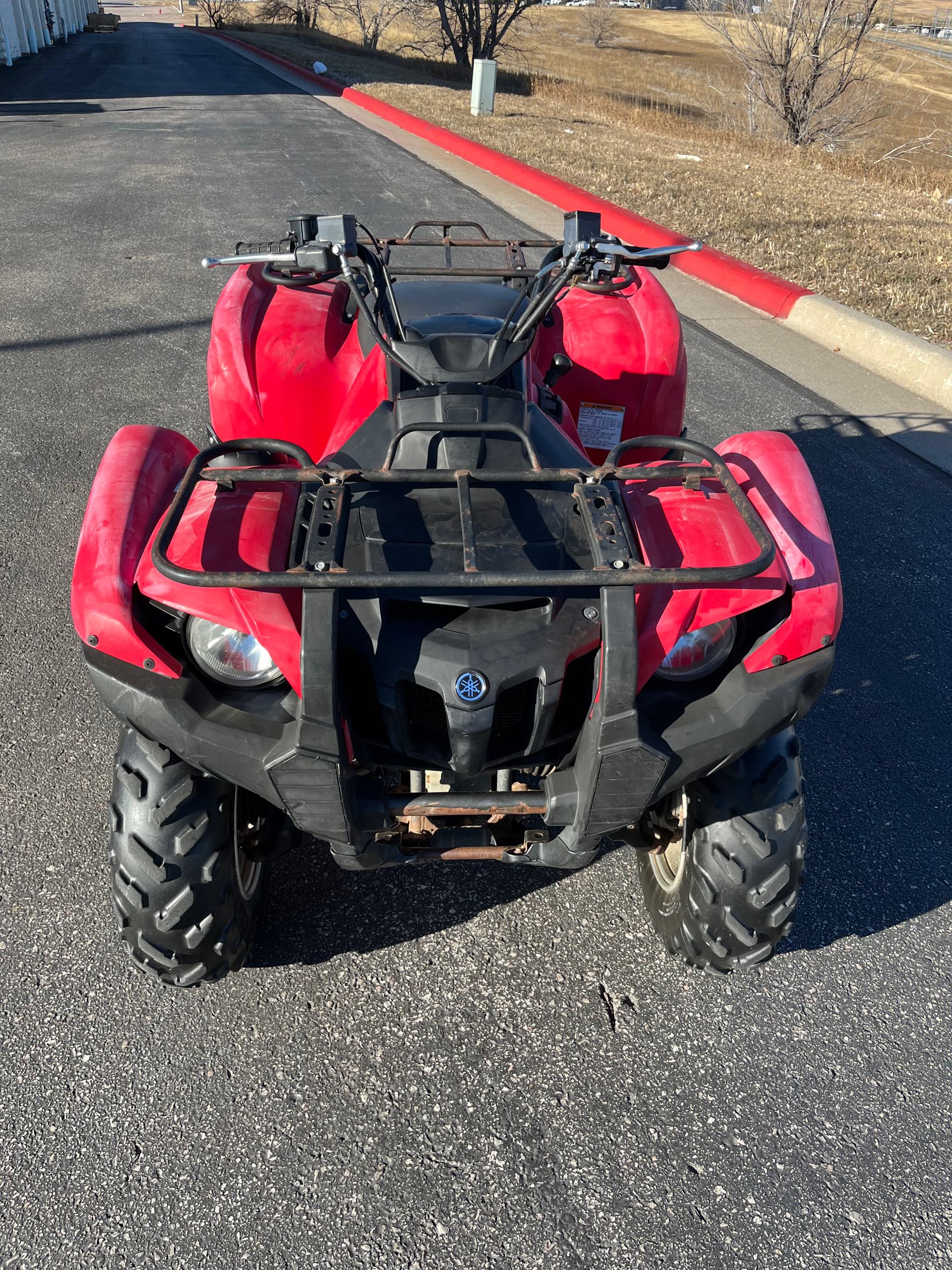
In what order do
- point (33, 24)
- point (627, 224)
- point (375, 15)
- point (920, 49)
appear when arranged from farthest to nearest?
point (920, 49), point (375, 15), point (33, 24), point (627, 224)

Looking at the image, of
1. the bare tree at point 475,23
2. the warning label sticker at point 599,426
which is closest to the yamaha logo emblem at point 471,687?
the warning label sticker at point 599,426

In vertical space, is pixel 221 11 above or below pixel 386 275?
above

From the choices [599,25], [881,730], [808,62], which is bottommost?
[881,730]

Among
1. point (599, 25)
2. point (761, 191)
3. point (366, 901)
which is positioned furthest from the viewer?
point (599, 25)

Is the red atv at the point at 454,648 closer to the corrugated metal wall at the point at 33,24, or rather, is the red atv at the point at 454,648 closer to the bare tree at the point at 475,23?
the bare tree at the point at 475,23

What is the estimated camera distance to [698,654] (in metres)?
2.19

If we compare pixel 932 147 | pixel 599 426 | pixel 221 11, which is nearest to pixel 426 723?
pixel 599 426

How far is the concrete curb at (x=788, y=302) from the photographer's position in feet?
22.3

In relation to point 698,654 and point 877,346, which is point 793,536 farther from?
point 877,346

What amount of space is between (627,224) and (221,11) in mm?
50878

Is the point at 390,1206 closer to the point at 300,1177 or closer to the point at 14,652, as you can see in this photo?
the point at 300,1177

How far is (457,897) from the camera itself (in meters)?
2.82

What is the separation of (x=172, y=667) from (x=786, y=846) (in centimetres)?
148

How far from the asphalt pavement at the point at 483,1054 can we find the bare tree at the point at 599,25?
194 feet
